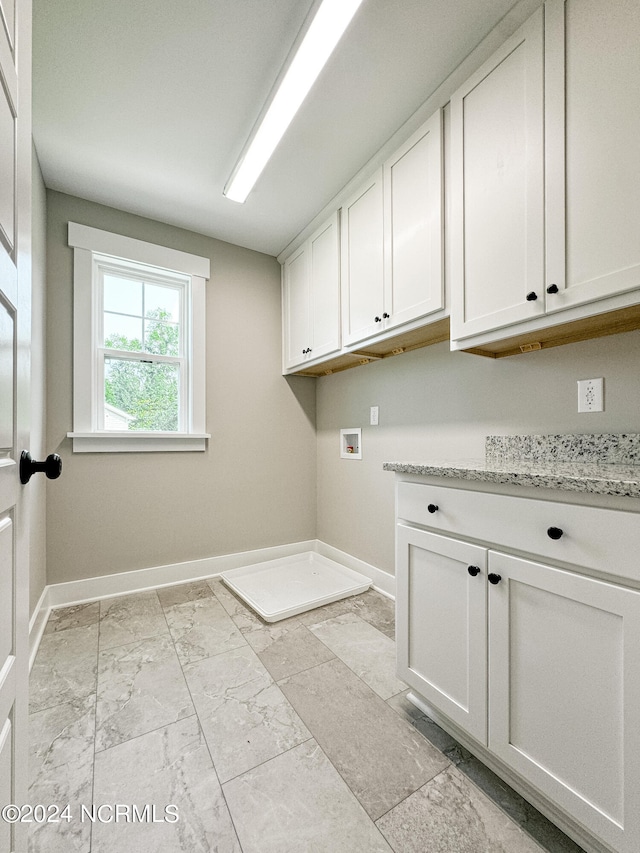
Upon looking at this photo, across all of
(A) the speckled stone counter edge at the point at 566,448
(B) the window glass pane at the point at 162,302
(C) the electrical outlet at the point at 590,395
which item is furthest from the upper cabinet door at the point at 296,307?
(C) the electrical outlet at the point at 590,395

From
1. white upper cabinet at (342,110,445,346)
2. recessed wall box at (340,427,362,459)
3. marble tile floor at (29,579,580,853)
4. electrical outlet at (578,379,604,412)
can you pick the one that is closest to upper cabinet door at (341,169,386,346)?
white upper cabinet at (342,110,445,346)

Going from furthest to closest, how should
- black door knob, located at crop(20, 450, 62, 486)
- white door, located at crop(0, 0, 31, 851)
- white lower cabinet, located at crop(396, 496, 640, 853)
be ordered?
white lower cabinet, located at crop(396, 496, 640, 853)
black door knob, located at crop(20, 450, 62, 486)
white door, located at crop(0, 0, 31, 851)

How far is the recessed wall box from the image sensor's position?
9.13ft

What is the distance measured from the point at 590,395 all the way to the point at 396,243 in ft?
3.79

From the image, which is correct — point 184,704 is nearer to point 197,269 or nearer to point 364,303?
point 364,303

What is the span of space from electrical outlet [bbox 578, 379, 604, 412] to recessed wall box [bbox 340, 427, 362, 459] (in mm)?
1479

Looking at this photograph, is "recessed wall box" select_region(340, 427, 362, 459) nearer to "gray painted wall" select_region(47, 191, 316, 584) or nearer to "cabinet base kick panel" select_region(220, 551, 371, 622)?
"gray painted wall" select_region(47, 191, 316, 584)

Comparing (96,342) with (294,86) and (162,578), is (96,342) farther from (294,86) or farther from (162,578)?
(294,86)

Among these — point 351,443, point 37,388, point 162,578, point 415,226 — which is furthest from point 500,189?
point 162,578

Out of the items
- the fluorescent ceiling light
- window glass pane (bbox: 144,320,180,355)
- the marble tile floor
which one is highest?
the fluorescent ceiling light

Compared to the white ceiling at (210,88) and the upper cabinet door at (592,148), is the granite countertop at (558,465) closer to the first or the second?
the upper cabinet door at (592,148)

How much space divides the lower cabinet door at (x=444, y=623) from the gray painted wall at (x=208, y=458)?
5.96ft

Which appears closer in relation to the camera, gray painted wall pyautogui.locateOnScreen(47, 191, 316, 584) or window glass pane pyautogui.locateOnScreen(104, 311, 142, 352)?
gray painted wall pyautogui.locateOnScreen(47, 191, 316, 584)

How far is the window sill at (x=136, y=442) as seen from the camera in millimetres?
2389
